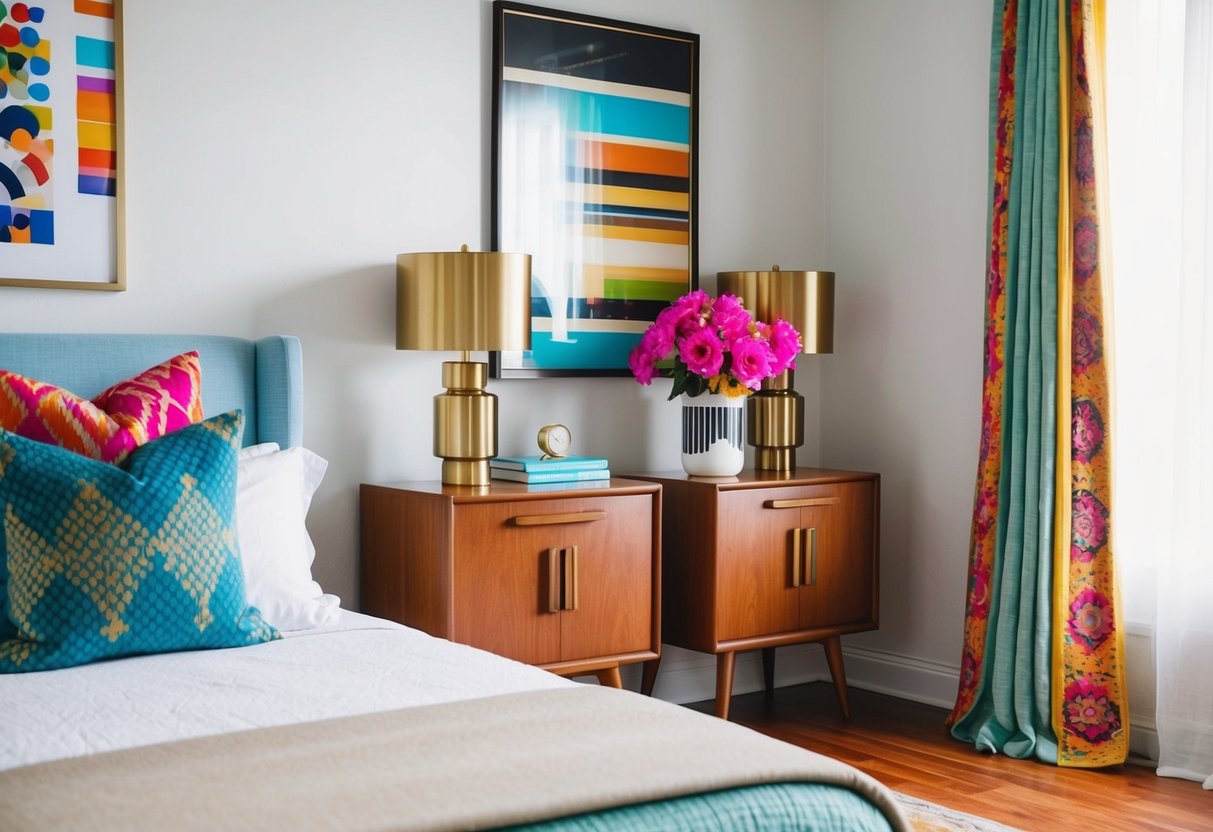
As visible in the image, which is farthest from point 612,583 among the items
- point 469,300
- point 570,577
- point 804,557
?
point 469,300

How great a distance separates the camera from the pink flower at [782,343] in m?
3.65

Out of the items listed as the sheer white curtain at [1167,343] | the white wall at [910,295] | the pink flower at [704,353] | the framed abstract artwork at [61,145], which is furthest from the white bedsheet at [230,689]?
the white wall at [910,295]

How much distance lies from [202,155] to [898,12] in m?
2.25

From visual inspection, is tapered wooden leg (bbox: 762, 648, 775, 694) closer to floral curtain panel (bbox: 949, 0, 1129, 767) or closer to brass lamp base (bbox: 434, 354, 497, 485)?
floral curtain panel (bbox: 949, 0, 1129, 767)

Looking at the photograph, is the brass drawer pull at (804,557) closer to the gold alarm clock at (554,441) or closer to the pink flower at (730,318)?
the pink flower at (730,318)

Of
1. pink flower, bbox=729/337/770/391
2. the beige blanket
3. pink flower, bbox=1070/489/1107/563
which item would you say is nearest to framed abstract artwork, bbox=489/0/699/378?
pink flower, bbox=729/337/770/391

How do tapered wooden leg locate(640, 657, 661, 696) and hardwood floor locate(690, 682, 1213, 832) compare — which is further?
tapered wooden leg locate(640, 657, 661, 696)

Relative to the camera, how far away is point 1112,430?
3.35 m

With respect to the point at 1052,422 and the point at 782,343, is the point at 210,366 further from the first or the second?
the point at 1052,422

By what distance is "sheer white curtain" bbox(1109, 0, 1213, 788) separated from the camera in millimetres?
3219

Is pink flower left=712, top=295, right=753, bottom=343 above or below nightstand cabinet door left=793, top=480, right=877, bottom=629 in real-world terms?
above

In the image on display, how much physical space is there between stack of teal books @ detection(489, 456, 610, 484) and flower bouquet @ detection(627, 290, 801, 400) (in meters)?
0.40

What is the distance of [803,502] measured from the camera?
3678 millimetres

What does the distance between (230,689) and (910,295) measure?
9.01 ft
